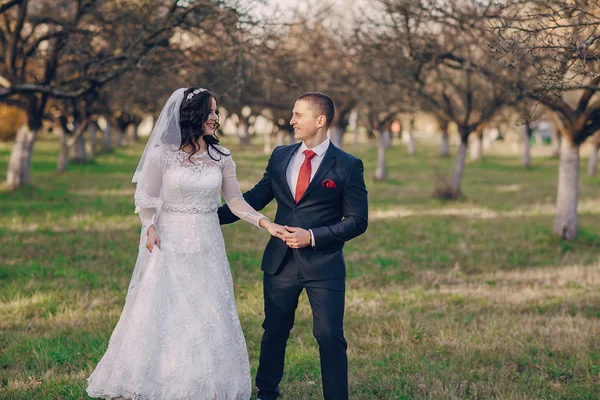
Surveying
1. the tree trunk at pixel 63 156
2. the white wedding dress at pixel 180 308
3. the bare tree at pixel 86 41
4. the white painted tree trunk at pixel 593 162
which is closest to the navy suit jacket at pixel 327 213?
the white wedding dress at pixel 180 308

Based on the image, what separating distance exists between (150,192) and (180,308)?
35.3 inches

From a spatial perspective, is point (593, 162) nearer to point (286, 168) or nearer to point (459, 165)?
point (459, 165)

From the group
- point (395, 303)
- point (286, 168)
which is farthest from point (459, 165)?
point (286, 168)

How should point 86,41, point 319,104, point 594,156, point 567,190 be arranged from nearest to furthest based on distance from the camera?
point 319,104 < point 567,190 < point 86,41 < point 594,156

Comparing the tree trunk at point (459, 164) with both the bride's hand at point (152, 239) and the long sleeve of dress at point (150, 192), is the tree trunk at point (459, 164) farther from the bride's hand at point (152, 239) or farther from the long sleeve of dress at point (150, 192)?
the bride's hand at point (152, 239)

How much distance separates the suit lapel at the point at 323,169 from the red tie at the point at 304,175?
68 mm

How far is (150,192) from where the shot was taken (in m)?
5.17

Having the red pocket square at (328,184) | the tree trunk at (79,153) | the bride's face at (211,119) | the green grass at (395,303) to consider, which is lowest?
the green grass at (395,303)

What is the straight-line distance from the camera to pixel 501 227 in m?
17.3

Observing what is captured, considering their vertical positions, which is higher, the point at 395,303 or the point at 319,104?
the point at 319,104

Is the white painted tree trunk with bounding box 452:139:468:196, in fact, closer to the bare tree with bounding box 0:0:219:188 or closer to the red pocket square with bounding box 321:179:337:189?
the bare tree with bounding box 0:0:219:188

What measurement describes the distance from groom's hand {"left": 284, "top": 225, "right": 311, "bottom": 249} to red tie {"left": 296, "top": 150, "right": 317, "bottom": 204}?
0.29 metres

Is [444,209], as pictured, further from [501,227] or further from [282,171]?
[282,171]

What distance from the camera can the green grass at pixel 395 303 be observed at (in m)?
6.21
